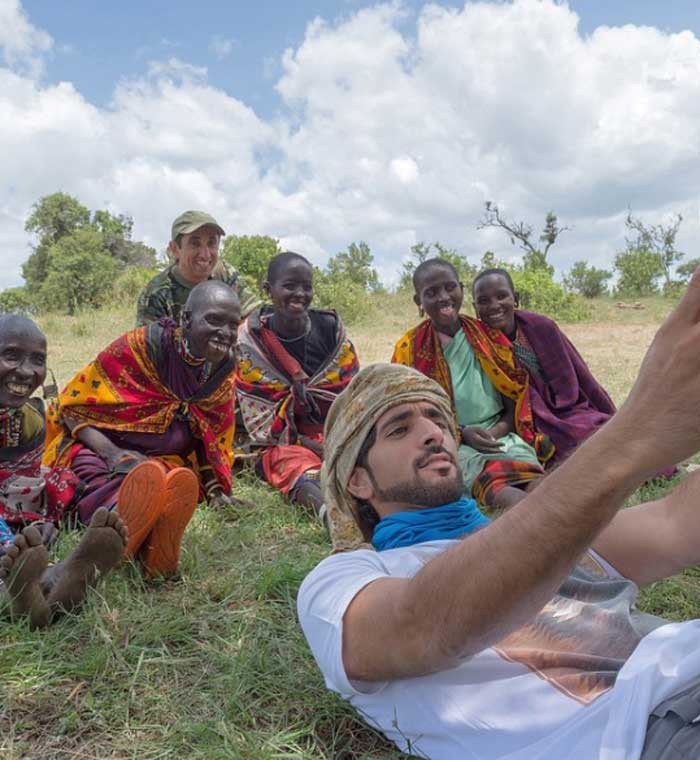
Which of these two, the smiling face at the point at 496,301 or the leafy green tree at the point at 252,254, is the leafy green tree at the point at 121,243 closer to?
the leafy green tree at the point at 252,254

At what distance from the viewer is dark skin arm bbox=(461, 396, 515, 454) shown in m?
4.16

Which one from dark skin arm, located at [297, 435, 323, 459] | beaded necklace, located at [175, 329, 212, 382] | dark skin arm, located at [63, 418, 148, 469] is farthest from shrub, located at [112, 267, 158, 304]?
dark skin arm, located at [63, 418, 148, 469]

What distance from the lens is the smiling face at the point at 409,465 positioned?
184cm

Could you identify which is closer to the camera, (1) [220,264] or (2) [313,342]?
(2) [313,342]

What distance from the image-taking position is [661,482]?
13.9 ft

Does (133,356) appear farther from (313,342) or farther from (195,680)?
(195,680)

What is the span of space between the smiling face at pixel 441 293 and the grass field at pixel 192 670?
187cm

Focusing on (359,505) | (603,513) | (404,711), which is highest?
(603,513)

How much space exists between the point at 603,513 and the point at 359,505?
104cm

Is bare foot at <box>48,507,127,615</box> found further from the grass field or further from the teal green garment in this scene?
the teal green garment

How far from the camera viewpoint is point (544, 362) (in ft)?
15.4

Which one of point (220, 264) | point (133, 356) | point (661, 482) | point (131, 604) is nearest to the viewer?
point (131, 604)

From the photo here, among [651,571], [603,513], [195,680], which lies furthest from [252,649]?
[603,513]

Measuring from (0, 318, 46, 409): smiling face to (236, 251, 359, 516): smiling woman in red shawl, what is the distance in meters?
1.80
